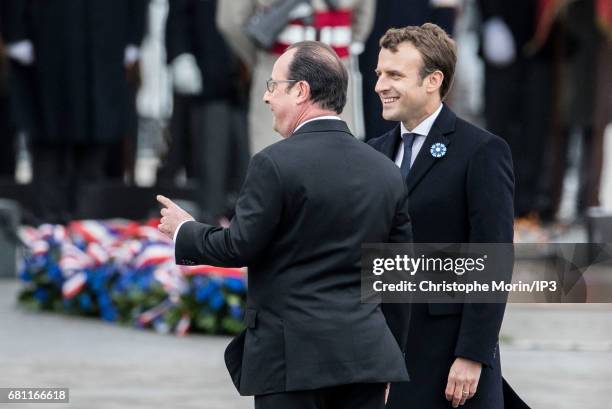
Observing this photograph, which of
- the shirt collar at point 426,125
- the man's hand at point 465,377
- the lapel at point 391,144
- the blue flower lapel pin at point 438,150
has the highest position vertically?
the shirt collar at point 426,125

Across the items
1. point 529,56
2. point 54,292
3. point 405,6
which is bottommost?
point 54,292

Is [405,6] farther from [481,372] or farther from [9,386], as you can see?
[481,372]

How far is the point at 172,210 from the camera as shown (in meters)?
3.90

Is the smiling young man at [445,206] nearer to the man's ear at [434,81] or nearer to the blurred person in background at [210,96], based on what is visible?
the man's ear at [434,81]

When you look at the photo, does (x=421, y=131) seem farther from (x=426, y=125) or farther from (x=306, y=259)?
(x=306, y=259)

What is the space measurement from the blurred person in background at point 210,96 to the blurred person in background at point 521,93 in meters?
2.05

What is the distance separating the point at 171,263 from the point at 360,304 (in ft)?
14.8

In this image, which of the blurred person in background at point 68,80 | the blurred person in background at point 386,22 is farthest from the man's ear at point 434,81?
the blurred person in background at point 68,80

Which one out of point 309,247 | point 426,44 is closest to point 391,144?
point 426,44

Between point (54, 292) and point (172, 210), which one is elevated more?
point (172, 210)

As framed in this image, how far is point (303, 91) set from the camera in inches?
153

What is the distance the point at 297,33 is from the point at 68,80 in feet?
10.8

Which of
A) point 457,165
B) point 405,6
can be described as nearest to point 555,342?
point 405,6

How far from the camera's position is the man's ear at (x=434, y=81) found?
415 cm
